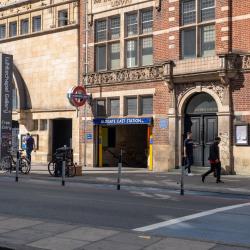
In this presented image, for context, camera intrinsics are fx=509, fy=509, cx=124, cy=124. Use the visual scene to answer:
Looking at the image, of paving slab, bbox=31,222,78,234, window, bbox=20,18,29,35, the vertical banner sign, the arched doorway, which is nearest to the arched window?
the arched doorway

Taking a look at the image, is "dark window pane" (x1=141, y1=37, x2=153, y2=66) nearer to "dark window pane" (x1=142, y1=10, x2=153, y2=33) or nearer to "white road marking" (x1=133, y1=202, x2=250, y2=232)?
"dark window pane" (x1=142, y1=10, x2=153, y2=33)

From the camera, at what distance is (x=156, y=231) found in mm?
8844

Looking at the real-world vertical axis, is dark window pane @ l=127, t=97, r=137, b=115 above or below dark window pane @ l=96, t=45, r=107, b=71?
below

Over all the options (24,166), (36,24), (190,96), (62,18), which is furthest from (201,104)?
(36,24)

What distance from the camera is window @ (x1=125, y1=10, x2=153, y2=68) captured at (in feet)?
80.6

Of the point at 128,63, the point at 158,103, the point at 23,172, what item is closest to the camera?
the point at 23,172

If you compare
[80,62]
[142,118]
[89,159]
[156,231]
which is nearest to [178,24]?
[142,118]

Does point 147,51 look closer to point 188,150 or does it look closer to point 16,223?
point 188,150

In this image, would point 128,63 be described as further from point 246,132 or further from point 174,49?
point 246,132

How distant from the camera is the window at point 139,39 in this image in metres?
24.6

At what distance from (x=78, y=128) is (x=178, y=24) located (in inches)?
317

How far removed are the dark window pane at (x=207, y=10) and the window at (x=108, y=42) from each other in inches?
201

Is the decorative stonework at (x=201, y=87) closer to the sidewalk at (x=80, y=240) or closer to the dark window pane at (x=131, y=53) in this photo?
the dark window pane at (x=131, y=53)

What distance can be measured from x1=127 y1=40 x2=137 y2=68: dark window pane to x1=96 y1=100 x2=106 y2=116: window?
252 centimetres
